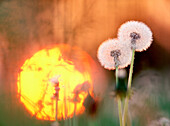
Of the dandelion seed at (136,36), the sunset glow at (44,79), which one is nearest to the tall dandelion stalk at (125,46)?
the dandelion seed at (136,36)

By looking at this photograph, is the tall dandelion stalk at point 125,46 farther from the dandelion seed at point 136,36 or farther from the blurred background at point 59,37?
the blurred background at point 59,37

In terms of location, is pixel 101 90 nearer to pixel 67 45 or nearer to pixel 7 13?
pixel 67 45

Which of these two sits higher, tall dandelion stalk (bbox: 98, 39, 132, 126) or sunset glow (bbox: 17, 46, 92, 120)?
tall dandelion stalk (bbox: 98, 39, 132, 126)

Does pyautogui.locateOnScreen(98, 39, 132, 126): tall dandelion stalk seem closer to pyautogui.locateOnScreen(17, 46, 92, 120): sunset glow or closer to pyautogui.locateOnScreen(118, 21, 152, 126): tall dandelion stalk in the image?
pyautogui.locateOnScreen(118, 21, 152, 126): tall dandelion stalk

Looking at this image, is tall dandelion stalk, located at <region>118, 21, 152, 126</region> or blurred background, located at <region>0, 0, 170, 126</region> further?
blurred background, located at <region>0, 0, 170, 126</region>

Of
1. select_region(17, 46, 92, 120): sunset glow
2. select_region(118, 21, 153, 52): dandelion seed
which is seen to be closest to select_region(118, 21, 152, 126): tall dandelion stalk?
select_region(118, 21, 153, 52): dandelion seed

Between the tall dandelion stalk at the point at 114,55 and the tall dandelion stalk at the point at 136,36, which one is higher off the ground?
the tall dandelion stalk at the point at 136,36

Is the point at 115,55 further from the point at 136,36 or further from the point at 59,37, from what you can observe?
the point at 59,37
